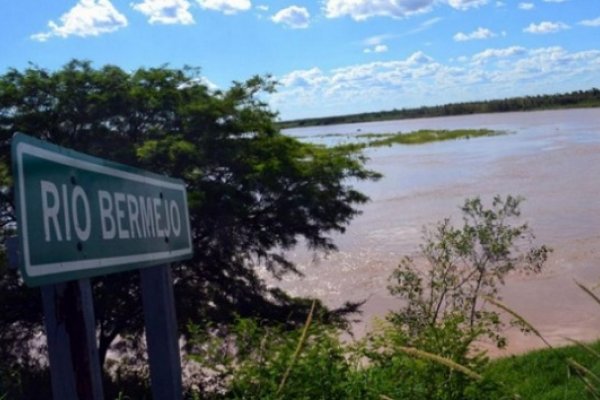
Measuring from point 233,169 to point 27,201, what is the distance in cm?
570

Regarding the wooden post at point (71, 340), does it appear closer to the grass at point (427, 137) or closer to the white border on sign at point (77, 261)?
the white border on sign at point (77, 261)

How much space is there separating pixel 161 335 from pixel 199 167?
15.6 ft

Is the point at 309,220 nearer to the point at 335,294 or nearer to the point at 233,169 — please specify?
the point at 233,169

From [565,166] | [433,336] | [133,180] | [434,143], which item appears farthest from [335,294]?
[434,143]

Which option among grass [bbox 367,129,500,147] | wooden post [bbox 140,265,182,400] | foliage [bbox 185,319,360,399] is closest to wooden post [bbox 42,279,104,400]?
wooden post [bbox 140,265,182,400]

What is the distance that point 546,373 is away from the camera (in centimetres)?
689

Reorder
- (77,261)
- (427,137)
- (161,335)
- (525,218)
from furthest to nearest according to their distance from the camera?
(427,137) < (525,218) < (161,335) < (77,261)

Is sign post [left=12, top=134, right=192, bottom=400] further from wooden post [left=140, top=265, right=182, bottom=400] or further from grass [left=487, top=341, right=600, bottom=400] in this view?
grass [left=487, top=341, right=600, bottom=400]

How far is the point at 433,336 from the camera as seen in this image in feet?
10.2

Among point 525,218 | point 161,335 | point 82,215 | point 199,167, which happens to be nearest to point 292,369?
point 161,335

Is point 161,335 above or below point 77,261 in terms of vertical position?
below

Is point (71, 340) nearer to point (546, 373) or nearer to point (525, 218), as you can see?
point (546, 373)

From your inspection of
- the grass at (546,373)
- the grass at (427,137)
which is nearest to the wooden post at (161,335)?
the grass at (546,373)

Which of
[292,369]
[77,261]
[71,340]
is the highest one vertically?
[77,261]
